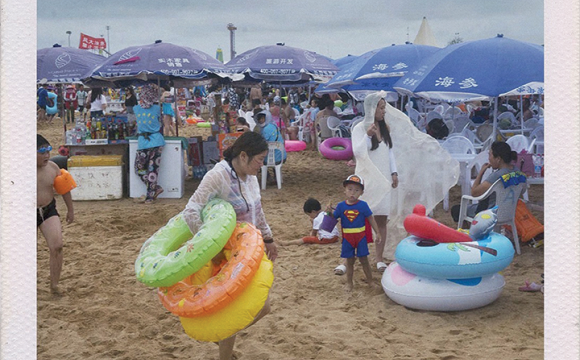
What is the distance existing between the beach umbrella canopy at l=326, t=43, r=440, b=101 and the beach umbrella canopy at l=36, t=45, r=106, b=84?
4894 millimetres

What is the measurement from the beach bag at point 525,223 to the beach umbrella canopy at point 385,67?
553 centimetres

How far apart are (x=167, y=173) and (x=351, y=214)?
556 centimetres

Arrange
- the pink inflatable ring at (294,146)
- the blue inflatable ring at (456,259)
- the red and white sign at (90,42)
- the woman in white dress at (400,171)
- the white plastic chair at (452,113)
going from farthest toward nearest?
1. the red and white sign at (90,42)
2. the pink inflatable ring at (294,146)
3. the white plastic chair at (452,113)
4. the woman in white dress at (400,171)
5. the blue inflatable ring at (456,259)

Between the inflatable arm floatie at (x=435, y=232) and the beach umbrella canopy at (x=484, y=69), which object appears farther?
the beach umbrella canopy at (x=484, y=69)

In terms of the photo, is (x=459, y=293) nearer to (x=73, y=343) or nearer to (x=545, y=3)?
(x=73, y=343)

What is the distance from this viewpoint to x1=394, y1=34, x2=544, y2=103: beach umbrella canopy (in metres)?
7.27

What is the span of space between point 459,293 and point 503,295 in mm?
691

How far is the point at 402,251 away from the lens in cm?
534

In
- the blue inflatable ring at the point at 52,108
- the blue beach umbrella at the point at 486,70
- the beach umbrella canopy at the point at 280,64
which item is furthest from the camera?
the blue inflatable ring at the point at 52,108

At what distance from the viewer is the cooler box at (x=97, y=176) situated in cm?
1047

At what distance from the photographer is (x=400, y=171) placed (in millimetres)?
6527

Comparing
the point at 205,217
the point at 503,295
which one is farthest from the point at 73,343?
the point at 503,295

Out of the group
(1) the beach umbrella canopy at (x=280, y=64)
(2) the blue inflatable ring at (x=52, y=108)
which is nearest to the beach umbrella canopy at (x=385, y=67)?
(1) the beach umbrella canopy at (x=280, y=64)

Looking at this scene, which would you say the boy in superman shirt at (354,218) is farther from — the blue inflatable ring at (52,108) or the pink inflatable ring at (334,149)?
the blue inflatable ring at (52,108)
